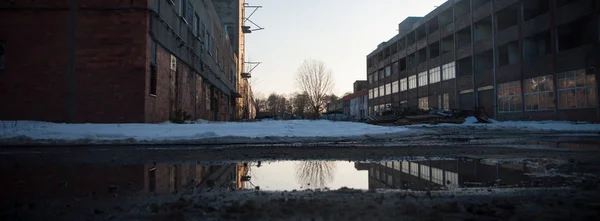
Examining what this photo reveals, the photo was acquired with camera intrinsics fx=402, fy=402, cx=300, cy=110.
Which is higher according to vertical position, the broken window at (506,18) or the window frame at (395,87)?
the broken window at (506,18)

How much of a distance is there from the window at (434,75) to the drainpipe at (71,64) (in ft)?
164

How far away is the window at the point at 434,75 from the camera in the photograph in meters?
57.9

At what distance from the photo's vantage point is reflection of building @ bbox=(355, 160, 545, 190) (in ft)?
15.0

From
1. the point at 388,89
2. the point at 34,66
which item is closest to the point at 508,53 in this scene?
the point at 388,89

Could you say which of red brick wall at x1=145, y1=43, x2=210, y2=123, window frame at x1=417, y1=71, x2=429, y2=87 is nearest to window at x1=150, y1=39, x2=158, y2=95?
red brick wall at x1=145, y1=43, x2=210, y2=123

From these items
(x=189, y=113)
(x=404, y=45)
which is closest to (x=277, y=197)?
(x=189, y=113)

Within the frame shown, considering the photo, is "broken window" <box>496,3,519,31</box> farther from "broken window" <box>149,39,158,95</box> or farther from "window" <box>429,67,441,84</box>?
"broken window" <box>149,39,158,95</box>

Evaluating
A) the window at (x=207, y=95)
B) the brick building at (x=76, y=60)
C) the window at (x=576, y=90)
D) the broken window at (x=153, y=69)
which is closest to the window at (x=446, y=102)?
the window at (x=576, y=90)

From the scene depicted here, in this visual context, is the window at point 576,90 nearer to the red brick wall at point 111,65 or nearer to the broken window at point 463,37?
the broken window at point 463,37

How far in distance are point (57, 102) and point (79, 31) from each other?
10.5 ft

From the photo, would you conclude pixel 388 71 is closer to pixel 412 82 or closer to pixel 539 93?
pixel 412 82

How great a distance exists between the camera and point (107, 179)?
497 cm

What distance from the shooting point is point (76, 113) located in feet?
56.3

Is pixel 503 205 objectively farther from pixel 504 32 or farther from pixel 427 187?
pixel 504 32
